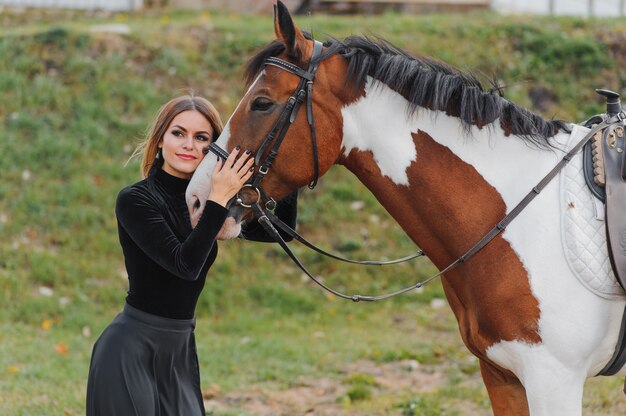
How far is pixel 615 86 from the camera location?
9695 mm

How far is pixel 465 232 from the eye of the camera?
120 inches

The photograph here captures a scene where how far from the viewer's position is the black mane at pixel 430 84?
3076 millimetres

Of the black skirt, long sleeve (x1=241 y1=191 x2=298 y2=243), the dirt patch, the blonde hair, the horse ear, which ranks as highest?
the horse ear

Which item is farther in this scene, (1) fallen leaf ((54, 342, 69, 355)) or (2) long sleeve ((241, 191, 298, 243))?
(1) fallen leaf ((54, 342, 69, 355))

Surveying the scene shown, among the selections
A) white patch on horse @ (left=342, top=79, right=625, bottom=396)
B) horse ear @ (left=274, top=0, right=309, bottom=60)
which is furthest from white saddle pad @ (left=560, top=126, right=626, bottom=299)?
horse ear @ (left=274, top=0, right=309, bottom=60)

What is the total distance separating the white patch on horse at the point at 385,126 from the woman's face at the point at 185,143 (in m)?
0.64

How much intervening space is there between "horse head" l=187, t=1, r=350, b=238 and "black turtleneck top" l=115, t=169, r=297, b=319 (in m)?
0.11

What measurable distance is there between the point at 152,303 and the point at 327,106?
3.47 feet

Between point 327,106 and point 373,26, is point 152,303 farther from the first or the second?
point 373,26

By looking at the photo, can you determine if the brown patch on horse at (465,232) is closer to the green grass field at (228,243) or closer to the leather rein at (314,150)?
the leather rein at (314,150)

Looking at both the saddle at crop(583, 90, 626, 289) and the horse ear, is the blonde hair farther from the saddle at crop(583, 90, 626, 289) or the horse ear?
the saddle at crop(583, 90, 626, 289)

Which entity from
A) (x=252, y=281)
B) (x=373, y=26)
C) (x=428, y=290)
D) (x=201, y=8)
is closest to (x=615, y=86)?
(x=373, y=26)

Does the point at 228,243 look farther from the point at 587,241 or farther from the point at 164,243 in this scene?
the point at 587,241

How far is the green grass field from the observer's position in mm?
5789
